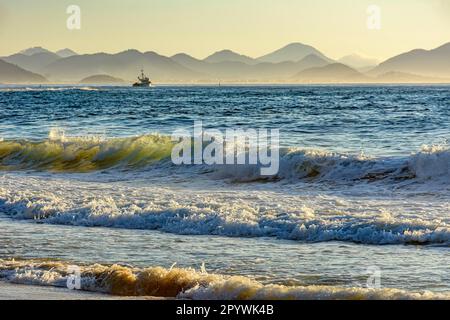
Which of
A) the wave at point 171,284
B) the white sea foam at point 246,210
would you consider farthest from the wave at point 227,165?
the wave at point 171,284

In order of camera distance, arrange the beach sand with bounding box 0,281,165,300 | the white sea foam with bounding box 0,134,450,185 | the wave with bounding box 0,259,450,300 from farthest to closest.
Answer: the white sea foam with bounding box 0,134,450,185
the beach sand with bounding box 0,281,165,300
the wave with bounding box 0,259,450,300

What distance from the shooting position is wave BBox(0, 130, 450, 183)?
20.8 metres

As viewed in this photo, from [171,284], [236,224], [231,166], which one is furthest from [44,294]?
[231,166]

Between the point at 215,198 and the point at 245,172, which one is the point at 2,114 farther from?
the point at 215,198

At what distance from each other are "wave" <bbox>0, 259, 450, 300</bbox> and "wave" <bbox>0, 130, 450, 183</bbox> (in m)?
11.0

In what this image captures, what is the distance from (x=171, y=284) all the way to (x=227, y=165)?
13511 mm

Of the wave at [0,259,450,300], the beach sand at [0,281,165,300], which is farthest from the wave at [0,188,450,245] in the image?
the beach sand at [0,281,165,300]

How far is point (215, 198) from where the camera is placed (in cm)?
1762

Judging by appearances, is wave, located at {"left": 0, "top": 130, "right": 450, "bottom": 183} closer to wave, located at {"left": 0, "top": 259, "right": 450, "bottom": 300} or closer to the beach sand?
wave, located at {"left": 0, "top": 259, "right": 450, "bottom": 300}

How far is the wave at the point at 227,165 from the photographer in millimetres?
20781

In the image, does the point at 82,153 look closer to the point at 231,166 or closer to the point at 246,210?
the point at 231,166
